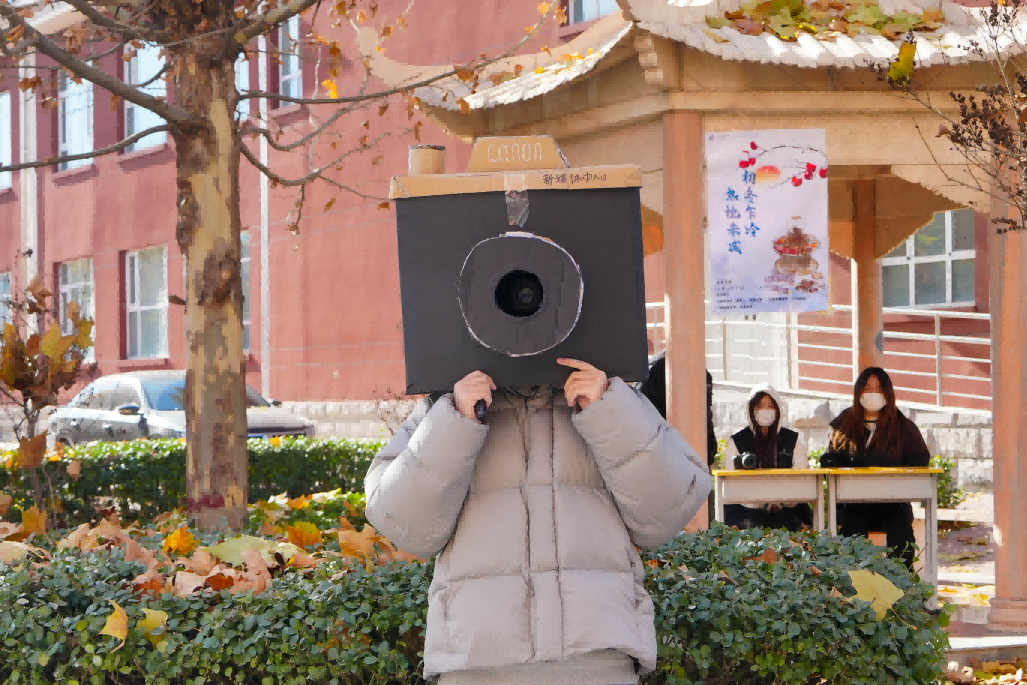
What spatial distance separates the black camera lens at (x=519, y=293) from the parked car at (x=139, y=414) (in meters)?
11.2

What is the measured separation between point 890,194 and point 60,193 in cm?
1806

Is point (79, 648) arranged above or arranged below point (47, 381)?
below

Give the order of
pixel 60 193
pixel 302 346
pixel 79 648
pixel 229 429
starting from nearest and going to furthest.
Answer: pixel 79 648
pixel 229 429
pixel 302 346
pixel 60 193

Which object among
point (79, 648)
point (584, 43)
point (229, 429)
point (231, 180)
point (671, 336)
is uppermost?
point (584, 43)

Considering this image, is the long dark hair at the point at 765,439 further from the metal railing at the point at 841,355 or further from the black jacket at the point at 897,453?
the metal railing at the point at 841,355

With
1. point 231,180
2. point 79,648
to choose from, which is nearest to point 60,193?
point 231,180

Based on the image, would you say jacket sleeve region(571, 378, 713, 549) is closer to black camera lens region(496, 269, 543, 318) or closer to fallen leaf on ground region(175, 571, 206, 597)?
black camera lens region(496, 269, 543, 318)

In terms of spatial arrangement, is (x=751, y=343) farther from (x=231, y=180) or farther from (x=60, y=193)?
(x=60, y=193)

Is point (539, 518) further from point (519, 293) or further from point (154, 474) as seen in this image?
point (154, 474)

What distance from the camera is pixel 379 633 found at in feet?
11.5

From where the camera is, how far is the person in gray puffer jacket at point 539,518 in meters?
2.48

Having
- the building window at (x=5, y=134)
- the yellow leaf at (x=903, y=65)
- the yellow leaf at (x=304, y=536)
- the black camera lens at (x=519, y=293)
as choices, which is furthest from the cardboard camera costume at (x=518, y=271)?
the building window at (x=5, y=134)

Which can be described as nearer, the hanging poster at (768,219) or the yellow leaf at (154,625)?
the yellow leaf at (154,625)

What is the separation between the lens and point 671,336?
619 centimetres
